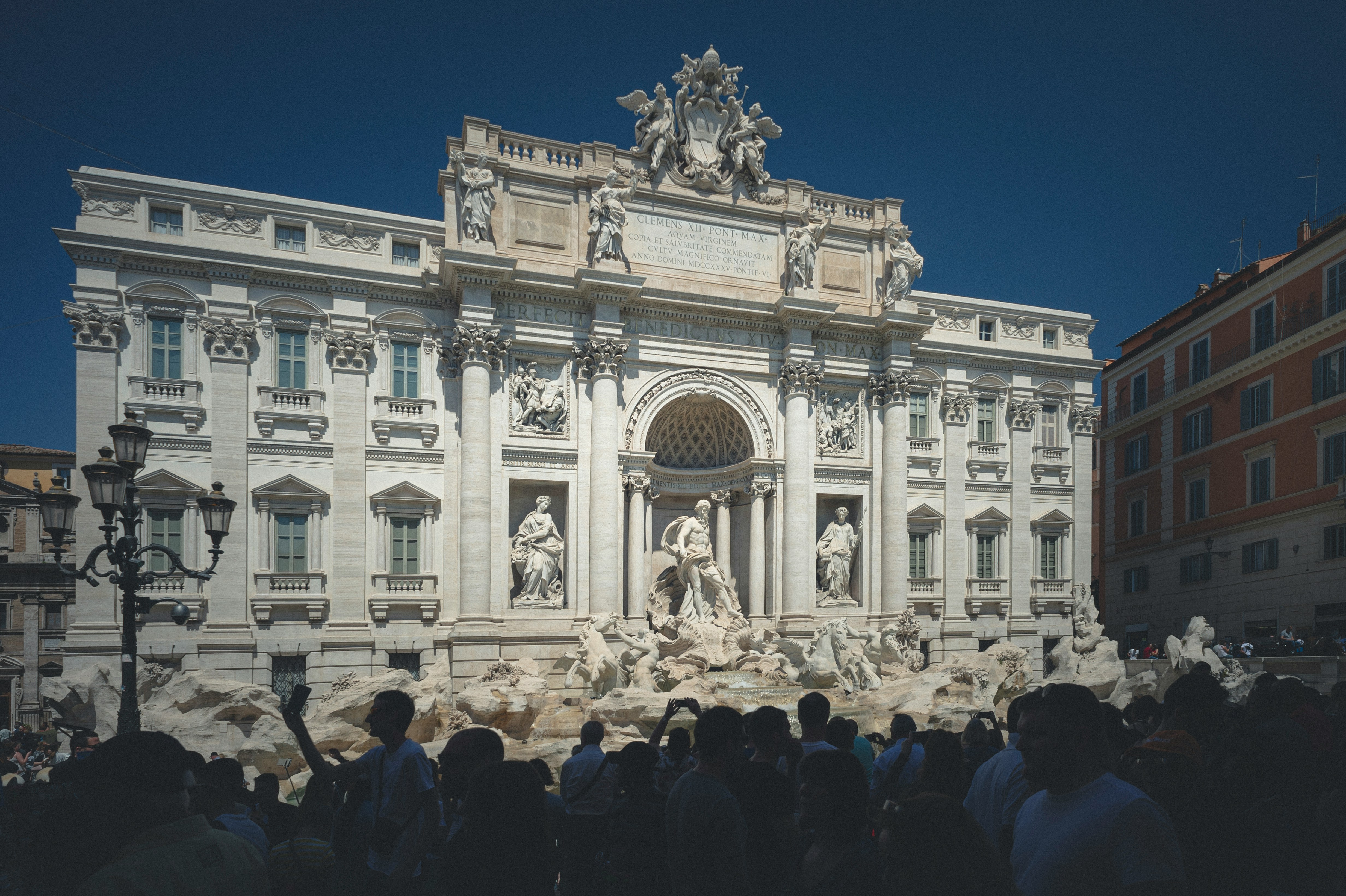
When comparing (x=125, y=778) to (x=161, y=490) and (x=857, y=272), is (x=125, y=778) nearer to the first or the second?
(x=161, y=490)

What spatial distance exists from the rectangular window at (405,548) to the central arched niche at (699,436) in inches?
275

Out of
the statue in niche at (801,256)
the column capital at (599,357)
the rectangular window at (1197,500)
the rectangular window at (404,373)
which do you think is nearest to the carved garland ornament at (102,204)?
the rectangular window at (404,373)

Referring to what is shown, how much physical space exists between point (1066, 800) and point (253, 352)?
2251 centimetres

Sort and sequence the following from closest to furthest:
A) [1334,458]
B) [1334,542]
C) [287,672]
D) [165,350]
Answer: [165,350] < [287,672] < [1334,542] < [1334,458]

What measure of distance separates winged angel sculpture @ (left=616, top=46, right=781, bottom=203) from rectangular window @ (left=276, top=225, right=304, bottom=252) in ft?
31.0

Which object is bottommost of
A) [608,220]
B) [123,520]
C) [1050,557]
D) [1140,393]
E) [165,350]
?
[1050,557]

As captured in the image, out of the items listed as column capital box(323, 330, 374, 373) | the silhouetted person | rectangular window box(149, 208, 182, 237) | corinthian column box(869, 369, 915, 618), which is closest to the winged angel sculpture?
corinthian column box(869, 369, 915, 618)

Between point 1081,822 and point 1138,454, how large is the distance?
36069 mm

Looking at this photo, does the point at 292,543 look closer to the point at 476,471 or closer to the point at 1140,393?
the point at 476,471

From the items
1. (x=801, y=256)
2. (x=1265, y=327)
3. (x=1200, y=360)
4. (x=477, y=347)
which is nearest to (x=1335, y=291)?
(x=1265, y=327)

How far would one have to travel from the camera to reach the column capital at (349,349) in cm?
2238

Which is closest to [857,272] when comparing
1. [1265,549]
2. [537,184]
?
[537,184]

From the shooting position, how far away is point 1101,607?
36.8 metres

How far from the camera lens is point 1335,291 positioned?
25.1m
